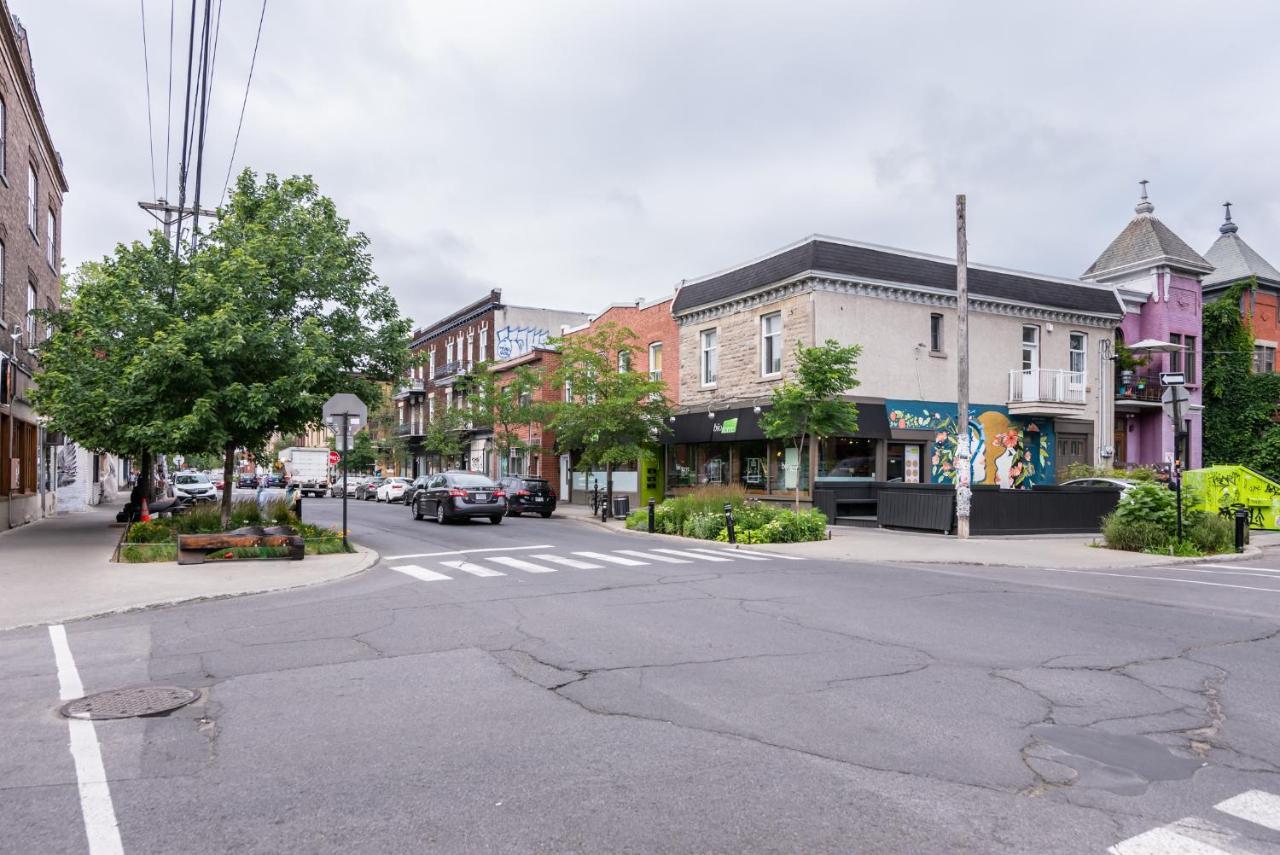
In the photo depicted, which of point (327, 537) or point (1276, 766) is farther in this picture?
point (327, 537)

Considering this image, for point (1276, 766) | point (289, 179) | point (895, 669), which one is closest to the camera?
point (1276, 766)

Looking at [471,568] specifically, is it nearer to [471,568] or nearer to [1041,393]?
[471,568]

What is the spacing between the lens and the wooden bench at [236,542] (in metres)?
14.7

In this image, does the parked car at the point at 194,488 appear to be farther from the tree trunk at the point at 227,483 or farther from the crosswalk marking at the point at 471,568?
the crosswalk marking at the point at 471,568

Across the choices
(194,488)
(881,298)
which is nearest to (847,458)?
(881,298)

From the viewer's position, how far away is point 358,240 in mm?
19625

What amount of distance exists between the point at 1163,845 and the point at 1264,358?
40.2 m

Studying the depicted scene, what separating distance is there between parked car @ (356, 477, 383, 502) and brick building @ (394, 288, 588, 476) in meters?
4.62

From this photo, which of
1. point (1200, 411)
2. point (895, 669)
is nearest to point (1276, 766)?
point (895, 669)

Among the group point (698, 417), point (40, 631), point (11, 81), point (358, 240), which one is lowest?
point (40, 631)

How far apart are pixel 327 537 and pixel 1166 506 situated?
17001 millimetres

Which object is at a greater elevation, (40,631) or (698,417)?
(698,417)

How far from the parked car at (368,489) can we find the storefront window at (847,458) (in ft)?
102

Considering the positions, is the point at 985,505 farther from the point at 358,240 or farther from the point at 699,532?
the point at 358,240
